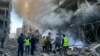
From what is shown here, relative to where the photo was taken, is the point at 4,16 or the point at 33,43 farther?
the point at 4,16

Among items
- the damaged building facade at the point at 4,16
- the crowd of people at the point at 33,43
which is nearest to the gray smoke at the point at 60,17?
→ the crowd of people at the point at 33,43

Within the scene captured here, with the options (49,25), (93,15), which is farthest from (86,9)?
(49,25)

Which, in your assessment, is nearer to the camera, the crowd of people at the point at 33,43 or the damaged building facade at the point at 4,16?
the crowd of people at the point at 33,43

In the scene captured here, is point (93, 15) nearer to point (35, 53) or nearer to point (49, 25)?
point (35, 53)

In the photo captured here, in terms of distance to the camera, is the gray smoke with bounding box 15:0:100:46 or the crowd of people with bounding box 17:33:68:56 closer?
the crowd of people with bounding box 17:33:68:56

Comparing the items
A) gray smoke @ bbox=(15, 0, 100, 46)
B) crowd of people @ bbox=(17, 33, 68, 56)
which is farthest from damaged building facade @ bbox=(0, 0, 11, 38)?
crowd of people @ bbox=(17, 33, 68, 56)

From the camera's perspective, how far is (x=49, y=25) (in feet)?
137

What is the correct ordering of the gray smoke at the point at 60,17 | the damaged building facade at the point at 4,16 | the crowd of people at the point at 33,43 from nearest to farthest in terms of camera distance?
1. the crowd of people at the point at 33,43
2. the gray smoke at the point at 60,17
3. the damaged building facade at the point at 4,16

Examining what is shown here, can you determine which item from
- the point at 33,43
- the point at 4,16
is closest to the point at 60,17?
the point at 4,16

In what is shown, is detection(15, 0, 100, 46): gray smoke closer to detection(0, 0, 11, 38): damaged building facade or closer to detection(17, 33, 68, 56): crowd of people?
detection(17, 33, 68, 56): crowd of people

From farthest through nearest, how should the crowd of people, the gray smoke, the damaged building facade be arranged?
the damaged building facade
the gray smoke
the crowd of people

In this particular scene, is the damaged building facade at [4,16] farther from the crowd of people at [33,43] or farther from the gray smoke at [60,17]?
the crowd of people at [33,43]

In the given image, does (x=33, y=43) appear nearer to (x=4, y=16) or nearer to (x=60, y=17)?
(x=4, y=16)

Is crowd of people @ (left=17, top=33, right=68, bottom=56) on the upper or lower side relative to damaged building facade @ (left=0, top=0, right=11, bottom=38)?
lower
